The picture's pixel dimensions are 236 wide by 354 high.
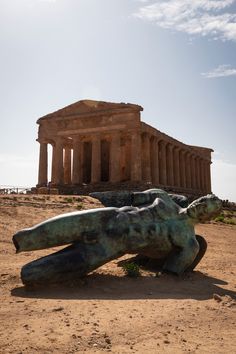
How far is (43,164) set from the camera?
164 feet

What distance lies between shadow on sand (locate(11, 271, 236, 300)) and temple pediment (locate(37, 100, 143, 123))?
36345 mm

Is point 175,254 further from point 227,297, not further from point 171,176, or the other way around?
point 171,176

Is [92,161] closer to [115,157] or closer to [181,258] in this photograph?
[115,157]

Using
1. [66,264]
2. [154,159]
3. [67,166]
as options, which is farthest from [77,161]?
[66,264]

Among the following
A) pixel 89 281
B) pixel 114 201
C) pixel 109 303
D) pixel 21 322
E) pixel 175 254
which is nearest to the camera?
pixel 21 322

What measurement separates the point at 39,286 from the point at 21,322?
1959 mm

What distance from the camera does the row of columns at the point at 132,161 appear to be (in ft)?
147

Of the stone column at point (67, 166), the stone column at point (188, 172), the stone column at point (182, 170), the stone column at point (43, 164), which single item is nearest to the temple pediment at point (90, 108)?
the stone column at point (43, 164)

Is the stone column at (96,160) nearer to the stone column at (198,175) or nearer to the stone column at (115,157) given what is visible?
the stone column at (115,157)

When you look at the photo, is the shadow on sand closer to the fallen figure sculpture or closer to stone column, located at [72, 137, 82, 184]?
the fallen figure sculpture

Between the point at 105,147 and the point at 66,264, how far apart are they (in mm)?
46776

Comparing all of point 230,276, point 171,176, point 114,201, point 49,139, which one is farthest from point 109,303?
point 171,176

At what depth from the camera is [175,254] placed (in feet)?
30.0

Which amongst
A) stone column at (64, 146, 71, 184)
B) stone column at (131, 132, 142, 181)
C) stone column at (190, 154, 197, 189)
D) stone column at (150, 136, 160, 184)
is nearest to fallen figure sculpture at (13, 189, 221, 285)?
stone column at (131, 132, 142, 181)
